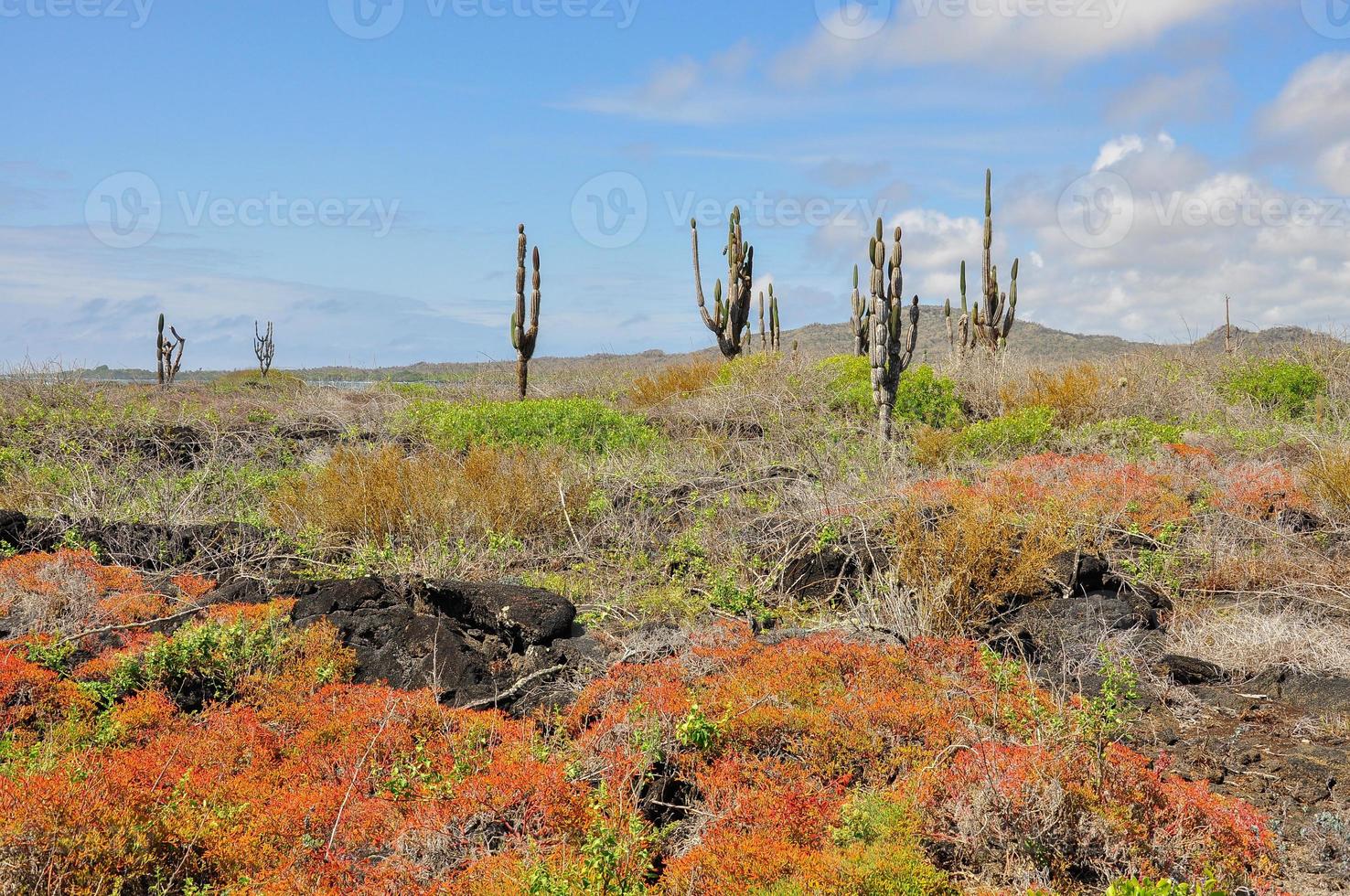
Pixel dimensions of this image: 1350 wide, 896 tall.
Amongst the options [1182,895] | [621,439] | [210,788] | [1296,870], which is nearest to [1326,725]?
[1296,870]

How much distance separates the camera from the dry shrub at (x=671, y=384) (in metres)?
18.6

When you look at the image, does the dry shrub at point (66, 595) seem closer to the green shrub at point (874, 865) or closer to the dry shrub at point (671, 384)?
the green shrub at point (874, 865)

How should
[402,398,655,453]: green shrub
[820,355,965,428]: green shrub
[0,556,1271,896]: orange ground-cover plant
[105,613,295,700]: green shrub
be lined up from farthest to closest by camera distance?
[820,355,965,428]: green shrub < [402,398,655,453]: green shrub < [105,613,295,700]: green shrub < [0,556,1271,896]: orange ground-cover plant

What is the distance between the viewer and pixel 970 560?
6777mm

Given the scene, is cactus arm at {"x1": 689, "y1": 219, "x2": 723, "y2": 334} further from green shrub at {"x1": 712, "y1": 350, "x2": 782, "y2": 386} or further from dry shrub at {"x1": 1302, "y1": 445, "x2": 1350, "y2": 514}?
dry shrub at {"x1": 1302, "y1": 445, "x2": 1350, "y2": 514}

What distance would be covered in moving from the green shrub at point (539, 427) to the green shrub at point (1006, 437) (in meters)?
4.13

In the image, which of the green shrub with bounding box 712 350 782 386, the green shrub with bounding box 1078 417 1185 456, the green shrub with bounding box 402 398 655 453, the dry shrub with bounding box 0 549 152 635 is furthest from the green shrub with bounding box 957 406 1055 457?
the dry shrub with bounding box 0 549 152 635

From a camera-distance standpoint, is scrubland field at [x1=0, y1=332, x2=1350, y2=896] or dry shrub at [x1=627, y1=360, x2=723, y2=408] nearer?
scrubland field at [x1=0, y1=332, x2=1350, y2=896]

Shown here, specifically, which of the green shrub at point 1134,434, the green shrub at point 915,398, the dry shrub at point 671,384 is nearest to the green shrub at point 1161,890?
the green shrub at point 1134,434

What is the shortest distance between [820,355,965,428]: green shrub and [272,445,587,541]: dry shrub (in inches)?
242

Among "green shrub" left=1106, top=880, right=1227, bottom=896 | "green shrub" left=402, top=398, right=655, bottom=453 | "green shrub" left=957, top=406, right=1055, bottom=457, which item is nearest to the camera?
"green shrub" left=1106, top=880, right=1227, bottom=896

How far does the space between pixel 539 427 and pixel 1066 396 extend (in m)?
8.51

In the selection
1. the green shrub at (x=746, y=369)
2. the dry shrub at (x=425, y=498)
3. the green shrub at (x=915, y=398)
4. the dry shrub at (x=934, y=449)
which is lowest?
the dry shrub at (x=425, y=498)

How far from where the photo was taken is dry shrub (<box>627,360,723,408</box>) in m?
18.6
